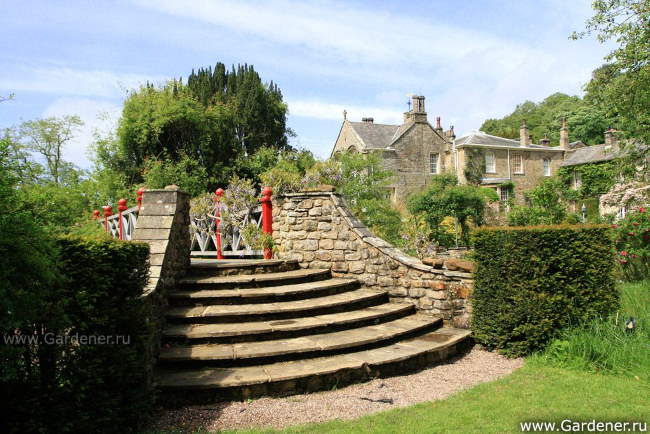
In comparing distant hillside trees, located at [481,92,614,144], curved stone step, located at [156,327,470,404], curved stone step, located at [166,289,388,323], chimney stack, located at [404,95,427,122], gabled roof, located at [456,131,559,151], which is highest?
distant hillside trees, located at [481,92,614,144]

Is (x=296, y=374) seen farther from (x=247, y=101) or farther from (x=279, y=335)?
(x=247, y=101)

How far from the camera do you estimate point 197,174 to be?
2208 centimetres

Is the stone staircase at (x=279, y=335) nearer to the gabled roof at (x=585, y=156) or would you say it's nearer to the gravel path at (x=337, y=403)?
the gravel path at (x=337, y=403)

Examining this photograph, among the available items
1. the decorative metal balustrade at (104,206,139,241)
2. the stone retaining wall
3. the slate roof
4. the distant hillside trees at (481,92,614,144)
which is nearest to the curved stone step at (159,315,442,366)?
the stone retaining wall

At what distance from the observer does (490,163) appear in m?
35.9

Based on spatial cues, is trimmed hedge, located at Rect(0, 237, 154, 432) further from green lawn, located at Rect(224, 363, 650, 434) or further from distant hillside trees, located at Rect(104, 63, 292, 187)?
distant hillside trees, located at Rect(104, 63, 292, 187)

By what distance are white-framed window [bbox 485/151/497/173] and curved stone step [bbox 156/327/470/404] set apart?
33.0 metres

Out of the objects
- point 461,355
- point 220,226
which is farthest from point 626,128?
point 220,226

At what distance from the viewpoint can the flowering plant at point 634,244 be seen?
9062 millimetres

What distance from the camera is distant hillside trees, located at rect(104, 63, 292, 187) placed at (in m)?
22.0

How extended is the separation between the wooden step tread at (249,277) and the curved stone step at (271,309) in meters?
0.55

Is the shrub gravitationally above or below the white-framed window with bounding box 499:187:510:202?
below

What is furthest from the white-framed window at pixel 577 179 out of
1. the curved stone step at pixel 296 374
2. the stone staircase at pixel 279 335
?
the curved stone step at pixel 296 374

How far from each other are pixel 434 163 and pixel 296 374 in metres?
32.7
